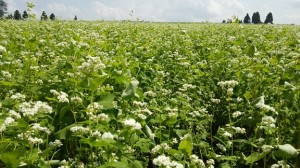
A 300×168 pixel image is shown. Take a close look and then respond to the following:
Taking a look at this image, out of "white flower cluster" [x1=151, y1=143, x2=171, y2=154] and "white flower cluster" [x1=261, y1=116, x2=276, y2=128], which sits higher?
"white flower cluster" [x1=261, y1=116, x2=276, y2=128]

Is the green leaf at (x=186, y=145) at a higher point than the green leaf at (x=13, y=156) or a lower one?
lower

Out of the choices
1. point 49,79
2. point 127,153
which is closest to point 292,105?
point 127,153

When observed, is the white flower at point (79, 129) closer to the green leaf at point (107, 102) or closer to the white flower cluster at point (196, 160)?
the green leaf at point (107, 102)

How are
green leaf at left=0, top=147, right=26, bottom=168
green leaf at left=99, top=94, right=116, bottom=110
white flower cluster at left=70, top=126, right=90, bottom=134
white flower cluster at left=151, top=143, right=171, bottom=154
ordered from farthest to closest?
green leaf at left=99, top=94, right=116, bottom=110
white flower cluster at left=151, top=143, right=171, bottom=154
white flower cluster at left=70, top=126, right=90, bottom=134
green leaf at left=0, top=147, right=26, bottom=168

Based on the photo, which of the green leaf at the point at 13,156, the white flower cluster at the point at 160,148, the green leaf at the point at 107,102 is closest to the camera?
the green leaf at the point at 13,156

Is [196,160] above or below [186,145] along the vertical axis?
below

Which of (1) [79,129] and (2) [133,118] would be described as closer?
(1) [79,129]

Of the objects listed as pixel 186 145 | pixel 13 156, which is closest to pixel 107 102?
pixel 186 145

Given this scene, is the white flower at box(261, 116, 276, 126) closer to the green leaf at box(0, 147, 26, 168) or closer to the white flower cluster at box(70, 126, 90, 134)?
the white flower cluster at box(70, 126, 90, 134)

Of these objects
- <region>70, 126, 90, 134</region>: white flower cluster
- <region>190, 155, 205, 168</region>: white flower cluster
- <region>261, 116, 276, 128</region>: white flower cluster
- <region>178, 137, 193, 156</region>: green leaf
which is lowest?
<region>190, 155, 205, 168</region>: white flower cluster

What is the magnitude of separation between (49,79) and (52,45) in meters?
3.78

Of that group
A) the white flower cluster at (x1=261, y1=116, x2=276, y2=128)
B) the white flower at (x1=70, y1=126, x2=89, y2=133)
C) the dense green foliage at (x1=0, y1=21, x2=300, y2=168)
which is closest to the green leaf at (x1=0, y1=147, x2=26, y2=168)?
the dense green foliage at (x1=0, y1=21, x2=300, y2=168)

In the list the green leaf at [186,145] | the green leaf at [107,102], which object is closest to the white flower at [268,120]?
the green leaf at [186,145]

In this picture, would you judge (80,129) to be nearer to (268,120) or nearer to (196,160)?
(196,160)
